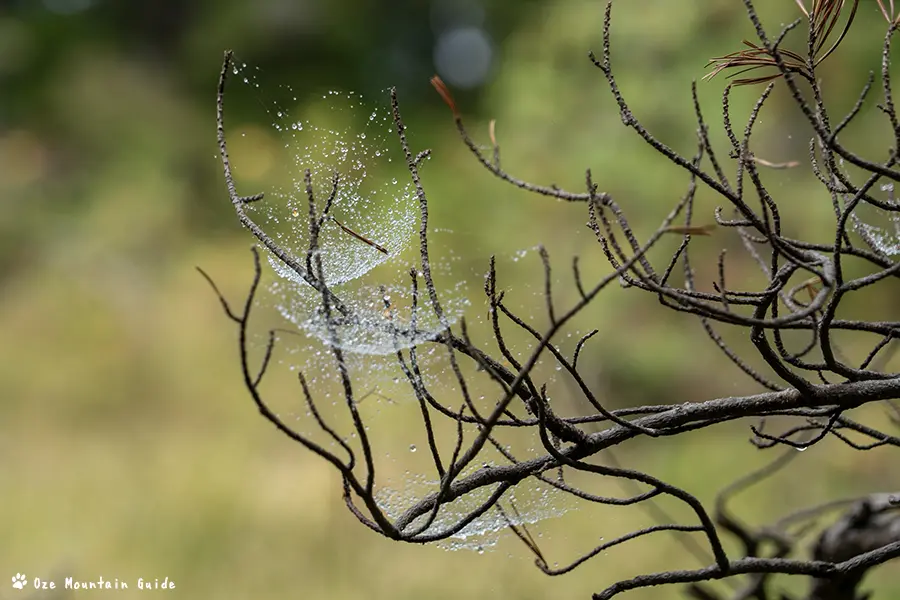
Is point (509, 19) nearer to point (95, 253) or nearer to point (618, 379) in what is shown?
point (618, 379)

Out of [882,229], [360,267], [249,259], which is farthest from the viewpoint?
[249,259]

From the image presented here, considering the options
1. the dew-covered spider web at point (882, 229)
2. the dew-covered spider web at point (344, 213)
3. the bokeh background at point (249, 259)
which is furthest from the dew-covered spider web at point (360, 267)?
the bokeh background at point (249, 259)

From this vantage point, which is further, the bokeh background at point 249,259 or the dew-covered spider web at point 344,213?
the bokeh background at point 249,259

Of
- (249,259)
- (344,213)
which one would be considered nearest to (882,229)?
(344,213)

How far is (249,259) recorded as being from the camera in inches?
80.7

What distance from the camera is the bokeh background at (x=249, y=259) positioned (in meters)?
1.72

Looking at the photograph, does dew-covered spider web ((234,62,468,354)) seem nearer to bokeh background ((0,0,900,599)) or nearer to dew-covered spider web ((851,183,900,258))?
dew-covered spider web ((851,183,900,258))

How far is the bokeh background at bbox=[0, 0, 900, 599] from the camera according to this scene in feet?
5.66

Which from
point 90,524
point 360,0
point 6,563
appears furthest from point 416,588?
point 360,0

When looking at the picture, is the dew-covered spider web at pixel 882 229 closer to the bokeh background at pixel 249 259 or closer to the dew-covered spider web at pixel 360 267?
the dew-covered spider web at pixel 360 267

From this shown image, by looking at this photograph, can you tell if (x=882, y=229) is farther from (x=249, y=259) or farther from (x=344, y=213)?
(x=249, y=259)

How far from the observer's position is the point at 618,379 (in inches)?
75.2

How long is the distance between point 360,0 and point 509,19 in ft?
1.77

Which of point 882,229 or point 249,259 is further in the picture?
point 249,259
